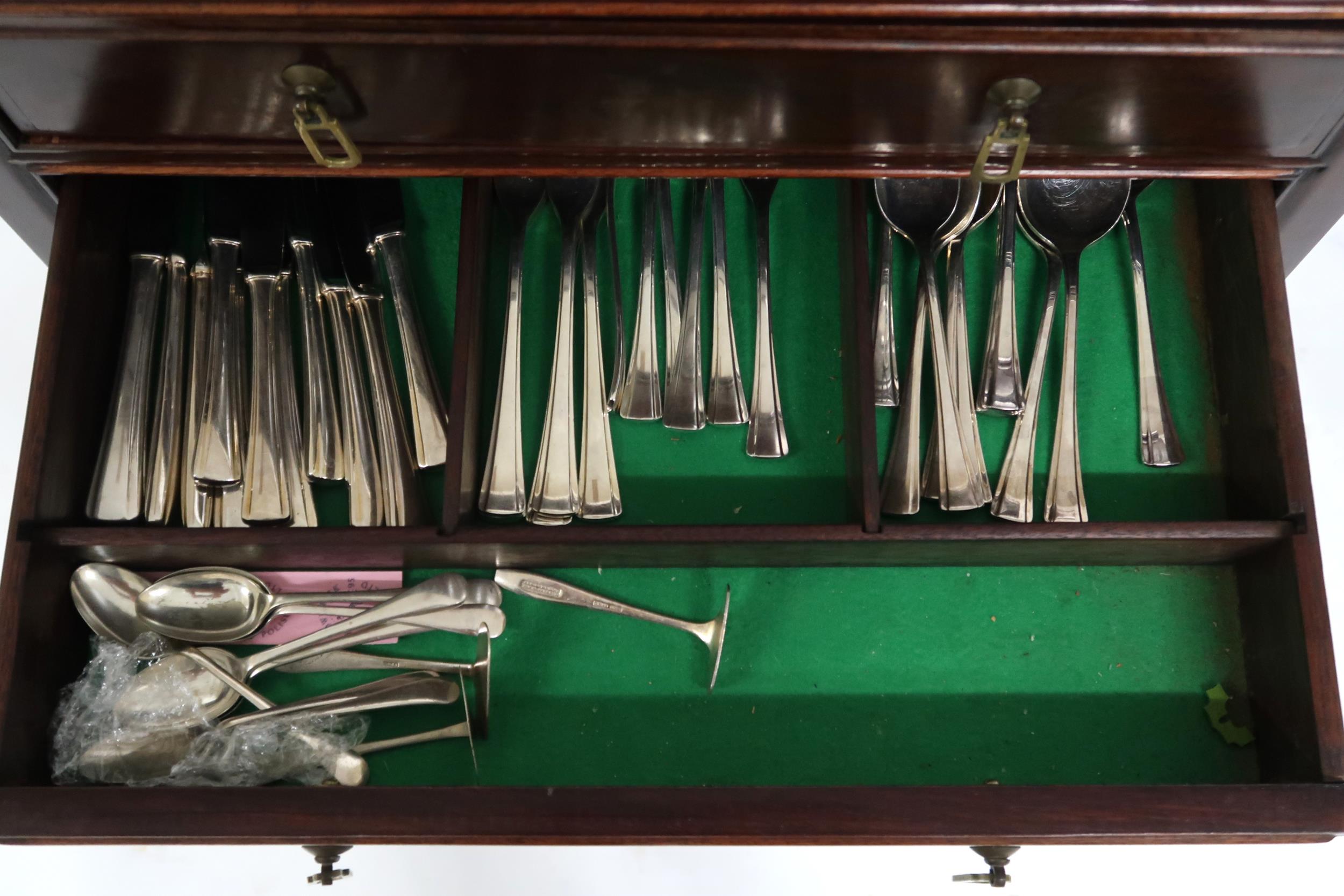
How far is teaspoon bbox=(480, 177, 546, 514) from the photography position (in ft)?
3.07

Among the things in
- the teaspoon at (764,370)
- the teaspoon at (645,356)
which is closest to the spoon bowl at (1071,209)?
the teaspoon at (764,370)

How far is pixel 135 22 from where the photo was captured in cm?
70

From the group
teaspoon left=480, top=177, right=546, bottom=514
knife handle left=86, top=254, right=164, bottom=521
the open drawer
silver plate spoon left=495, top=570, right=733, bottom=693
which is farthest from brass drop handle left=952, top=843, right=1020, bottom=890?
knife handle left=86, top=254, right=164, bottom=521

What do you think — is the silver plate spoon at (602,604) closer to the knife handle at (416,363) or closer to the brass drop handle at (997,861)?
the knife handle at (416,363)

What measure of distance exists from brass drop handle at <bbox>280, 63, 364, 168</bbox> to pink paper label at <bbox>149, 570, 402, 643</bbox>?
37cm

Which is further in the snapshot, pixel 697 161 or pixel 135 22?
pixel 697 161

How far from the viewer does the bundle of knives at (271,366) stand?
93 cm

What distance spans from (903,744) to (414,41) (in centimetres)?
70

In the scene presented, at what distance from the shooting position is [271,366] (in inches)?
37.9

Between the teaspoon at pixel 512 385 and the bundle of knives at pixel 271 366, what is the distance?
61 millimetres

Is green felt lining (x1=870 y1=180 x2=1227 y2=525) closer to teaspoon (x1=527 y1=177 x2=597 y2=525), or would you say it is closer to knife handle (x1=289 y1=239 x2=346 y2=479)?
teaspoon (x1=527 y1=177 x2=597 y2=525)

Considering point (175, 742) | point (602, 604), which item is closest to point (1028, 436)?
point (602, 604)

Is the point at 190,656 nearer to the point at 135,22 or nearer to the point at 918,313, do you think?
the point at 135,22

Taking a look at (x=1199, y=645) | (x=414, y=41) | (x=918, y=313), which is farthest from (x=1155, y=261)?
(x=414, y=41)
